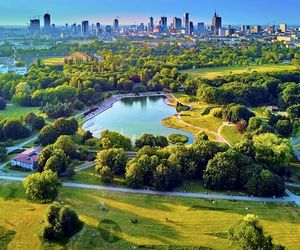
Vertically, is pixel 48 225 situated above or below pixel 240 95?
below

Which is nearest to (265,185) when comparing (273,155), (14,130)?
(273,155)

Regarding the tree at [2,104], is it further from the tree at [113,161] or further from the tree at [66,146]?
the tree at [113,161]

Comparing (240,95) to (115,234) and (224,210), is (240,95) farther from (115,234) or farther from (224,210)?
(115,234)

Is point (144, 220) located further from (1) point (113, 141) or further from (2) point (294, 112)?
(2) point (294, 112)

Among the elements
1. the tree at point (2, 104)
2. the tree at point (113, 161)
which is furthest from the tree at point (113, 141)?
the tree at point (2, 104)

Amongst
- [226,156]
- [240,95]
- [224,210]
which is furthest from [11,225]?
[240,95]

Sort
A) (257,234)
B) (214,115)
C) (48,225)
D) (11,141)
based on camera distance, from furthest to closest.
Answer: (214,115) < (11,141) < (48,225) < (257,234)
